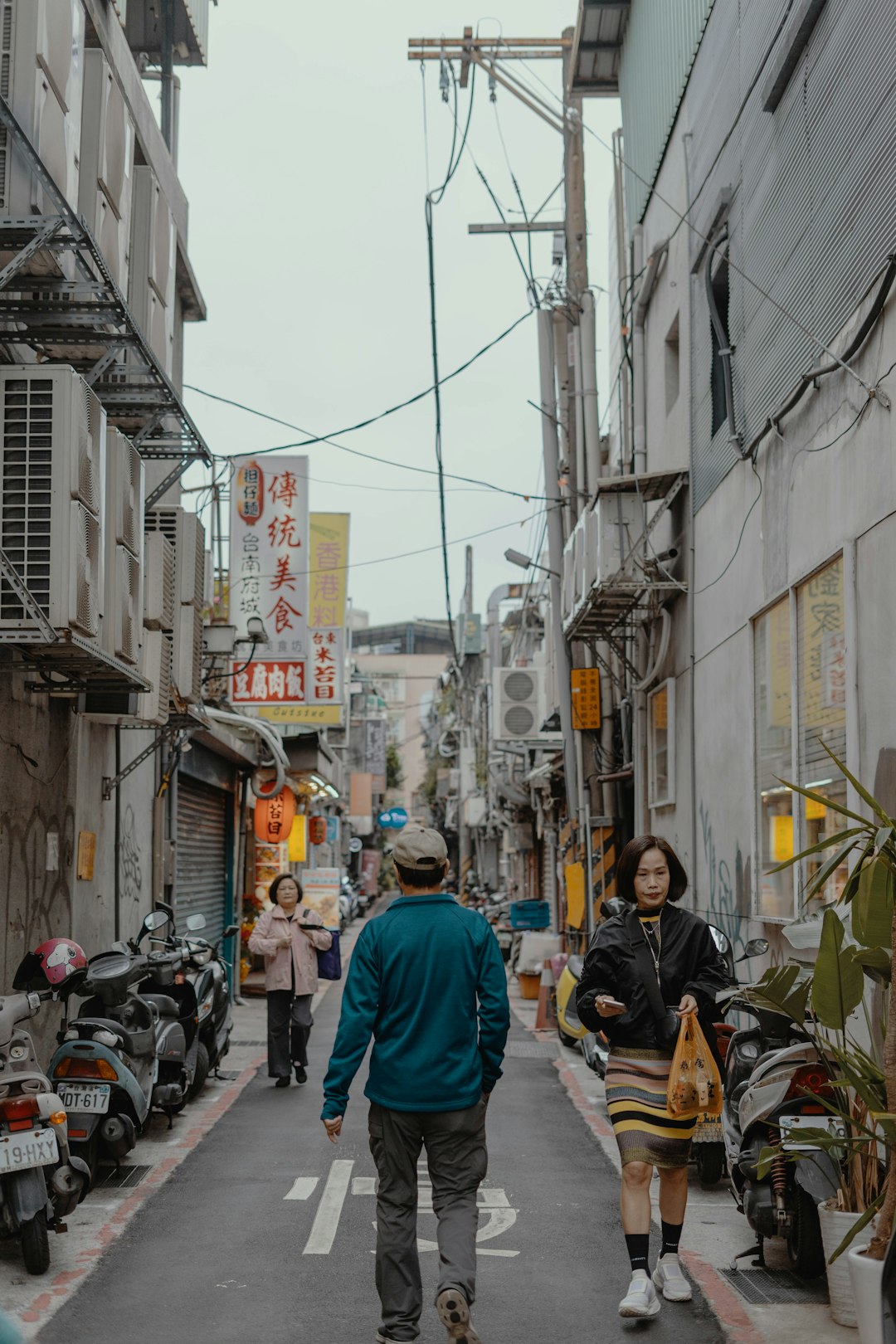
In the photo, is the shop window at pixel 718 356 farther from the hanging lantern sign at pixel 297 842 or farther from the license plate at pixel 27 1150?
the hanging lantern sign at pixel 297 842

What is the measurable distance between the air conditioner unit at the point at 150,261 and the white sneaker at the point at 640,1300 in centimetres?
760

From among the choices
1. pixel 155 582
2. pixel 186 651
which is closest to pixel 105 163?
pixel 155 582

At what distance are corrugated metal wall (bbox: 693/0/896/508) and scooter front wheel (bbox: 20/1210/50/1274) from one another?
6.12 m

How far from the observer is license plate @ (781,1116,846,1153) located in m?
5.81

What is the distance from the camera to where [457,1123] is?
5105mm

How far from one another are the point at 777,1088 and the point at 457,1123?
1831mm

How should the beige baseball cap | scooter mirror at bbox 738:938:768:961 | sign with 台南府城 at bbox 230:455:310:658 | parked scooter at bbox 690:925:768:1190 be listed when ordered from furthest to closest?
sign with 台南府城 at bbox 230:455:310:658
parked scooter at bbox 690:925:768:1190
scooter mirror at bbox 738:938:768:961
the beige baseball cap

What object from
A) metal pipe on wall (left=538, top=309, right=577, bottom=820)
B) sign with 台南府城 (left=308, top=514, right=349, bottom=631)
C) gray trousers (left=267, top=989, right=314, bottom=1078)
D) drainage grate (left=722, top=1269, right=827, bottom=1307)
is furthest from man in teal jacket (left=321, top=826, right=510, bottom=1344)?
sign with 台南府城 (left=308, top=514, right=349, bottom=631)

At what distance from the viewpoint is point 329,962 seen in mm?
12398

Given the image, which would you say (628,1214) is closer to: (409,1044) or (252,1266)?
(409,1044)

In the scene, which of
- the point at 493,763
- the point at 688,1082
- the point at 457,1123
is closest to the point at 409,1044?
the point at 457,1123

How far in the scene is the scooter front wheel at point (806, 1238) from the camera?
593 centimetres

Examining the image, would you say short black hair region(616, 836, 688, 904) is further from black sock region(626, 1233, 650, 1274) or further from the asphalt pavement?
the asphalt pavement

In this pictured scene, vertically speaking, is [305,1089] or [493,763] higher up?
[493,763]
